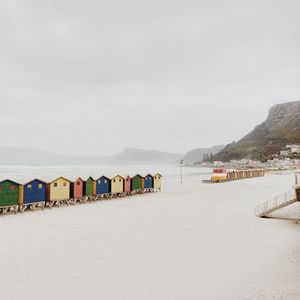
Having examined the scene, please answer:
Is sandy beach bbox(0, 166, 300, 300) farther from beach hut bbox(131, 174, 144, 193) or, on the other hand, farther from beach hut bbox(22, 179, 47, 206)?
beach hut bbox(131, 174, 144, 193)

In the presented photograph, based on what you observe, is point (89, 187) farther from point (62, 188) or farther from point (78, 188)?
point (62, 188)

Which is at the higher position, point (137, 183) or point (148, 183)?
point (137, 183)

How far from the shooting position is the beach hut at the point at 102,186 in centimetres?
3706

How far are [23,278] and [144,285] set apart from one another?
504 cm

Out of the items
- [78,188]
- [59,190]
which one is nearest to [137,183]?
[78,188]

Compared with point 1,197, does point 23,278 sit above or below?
below

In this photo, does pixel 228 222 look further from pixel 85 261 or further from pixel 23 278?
pixel 23 278

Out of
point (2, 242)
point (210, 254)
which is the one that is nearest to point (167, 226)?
point (210, 254)

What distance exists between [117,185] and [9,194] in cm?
1524

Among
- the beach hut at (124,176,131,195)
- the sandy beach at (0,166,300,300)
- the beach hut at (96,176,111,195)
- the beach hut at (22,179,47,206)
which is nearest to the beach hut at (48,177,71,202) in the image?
the beach hut at (22,179,47,206)

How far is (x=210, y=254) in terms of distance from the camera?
50.8 feet

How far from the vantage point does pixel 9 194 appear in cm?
2734

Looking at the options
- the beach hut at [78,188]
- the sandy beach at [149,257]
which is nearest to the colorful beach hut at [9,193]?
the sandy beach at [149,257]

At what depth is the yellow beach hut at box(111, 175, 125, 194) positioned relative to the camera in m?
39.2
